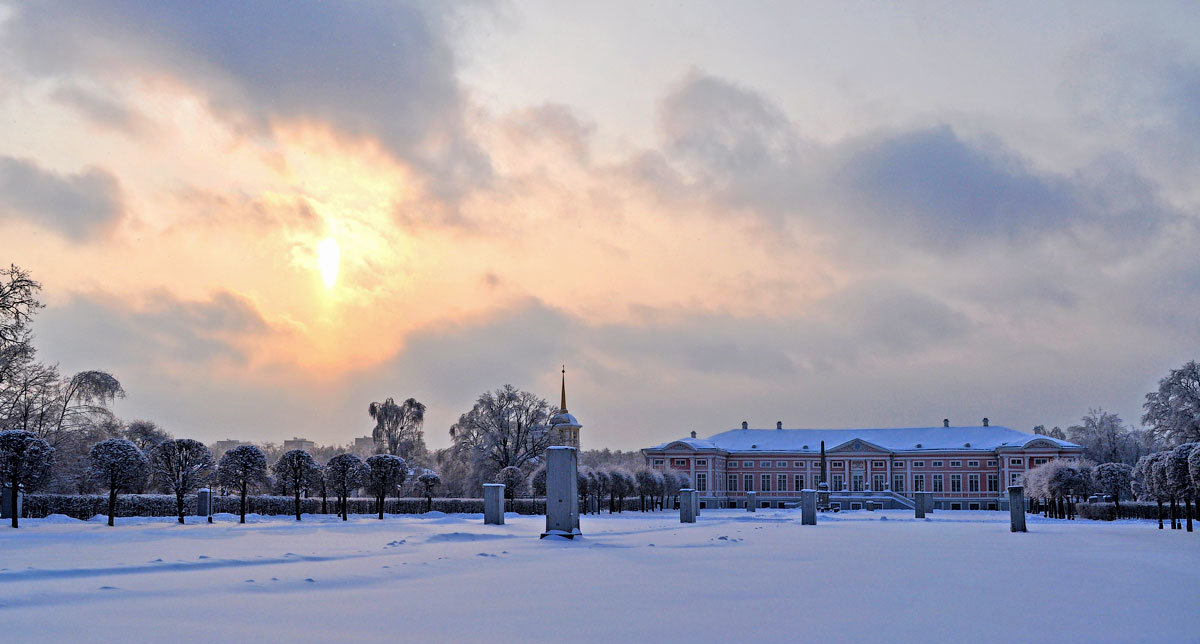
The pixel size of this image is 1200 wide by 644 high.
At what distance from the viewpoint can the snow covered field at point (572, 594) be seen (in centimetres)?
769

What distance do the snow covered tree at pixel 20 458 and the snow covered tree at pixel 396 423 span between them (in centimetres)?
4924

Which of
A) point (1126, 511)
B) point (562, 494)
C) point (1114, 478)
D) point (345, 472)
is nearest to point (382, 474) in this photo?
point (345, 472)

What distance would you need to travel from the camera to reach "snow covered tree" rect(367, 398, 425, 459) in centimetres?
7788

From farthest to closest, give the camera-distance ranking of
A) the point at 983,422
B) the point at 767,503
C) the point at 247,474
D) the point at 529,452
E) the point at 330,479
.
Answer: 1. the point at 983,422
2. the point at 767,503
3. the point at 529,452
4. the point at 330,479
5. the point at 247,474

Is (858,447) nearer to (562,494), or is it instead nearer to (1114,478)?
(1114,478)

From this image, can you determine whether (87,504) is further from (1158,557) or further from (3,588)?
(1158,557)

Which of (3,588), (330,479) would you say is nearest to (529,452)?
(330,479)

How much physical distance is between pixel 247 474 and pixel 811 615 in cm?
3182

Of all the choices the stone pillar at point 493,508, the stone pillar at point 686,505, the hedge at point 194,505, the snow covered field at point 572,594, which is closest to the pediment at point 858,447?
the hedge at point 194,505

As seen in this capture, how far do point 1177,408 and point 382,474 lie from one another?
154 feet

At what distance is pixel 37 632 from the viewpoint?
23.1 feet

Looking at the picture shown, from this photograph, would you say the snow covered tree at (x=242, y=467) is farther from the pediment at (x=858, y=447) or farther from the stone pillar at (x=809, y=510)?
the pediment at (x=858, y=447)

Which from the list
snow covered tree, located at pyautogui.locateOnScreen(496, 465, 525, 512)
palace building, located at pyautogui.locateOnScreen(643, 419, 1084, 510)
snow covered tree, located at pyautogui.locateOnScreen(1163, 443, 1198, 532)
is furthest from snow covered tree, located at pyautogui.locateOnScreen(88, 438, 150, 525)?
palace building, located at pyautogui.locateOnScreen(643, 419, 1084, 510)

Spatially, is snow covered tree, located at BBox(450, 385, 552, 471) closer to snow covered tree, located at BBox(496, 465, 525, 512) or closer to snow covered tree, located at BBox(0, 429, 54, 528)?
snow covered tree, located at BBox(496, 465, 525, 512)
